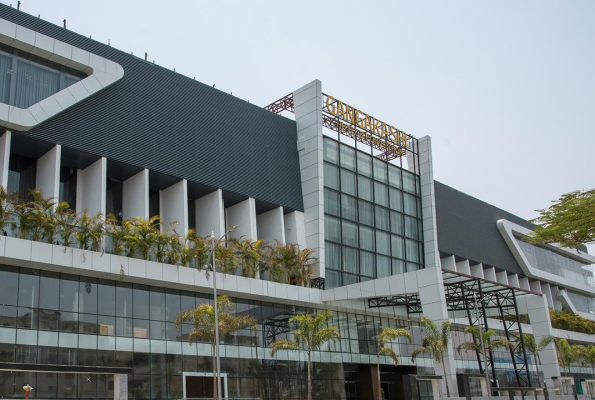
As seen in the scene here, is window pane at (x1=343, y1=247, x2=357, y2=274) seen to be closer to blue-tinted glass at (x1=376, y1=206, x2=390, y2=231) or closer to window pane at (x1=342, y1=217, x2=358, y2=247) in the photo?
window pane at (x1=342, y1=217, x2=358, y2=247)

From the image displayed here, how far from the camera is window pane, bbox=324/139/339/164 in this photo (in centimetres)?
6006

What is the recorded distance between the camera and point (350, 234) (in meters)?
60.5

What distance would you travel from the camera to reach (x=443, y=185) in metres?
77.9

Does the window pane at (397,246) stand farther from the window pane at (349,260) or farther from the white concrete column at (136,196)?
the white concrete column at (136,196)

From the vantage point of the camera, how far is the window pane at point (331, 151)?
6006 cm

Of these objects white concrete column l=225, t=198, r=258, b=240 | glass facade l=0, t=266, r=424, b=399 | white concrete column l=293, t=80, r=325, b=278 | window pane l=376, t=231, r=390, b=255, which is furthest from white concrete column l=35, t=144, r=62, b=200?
window pane l=376, t=231, r=390, b=255

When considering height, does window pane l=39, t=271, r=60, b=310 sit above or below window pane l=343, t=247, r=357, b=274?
below

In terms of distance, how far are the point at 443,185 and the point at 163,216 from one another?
3939 cm

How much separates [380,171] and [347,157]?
5322 mm

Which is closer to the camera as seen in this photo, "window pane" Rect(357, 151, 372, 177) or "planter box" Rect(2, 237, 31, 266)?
"planter box" Rect(2, 237, 31, 266)

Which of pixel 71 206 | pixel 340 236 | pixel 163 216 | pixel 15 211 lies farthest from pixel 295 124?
pixel 15 211

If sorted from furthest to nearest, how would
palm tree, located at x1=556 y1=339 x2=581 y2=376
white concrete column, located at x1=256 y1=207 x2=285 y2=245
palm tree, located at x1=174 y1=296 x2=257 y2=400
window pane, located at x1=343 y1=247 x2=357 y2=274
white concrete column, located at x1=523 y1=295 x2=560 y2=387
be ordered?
palm tree, located at x1=556 y1=339 x2=581 y2=376
white concrete column, located at x1=523 y1=295 x2=560 y2=387
window pane, located at x1=343 y1=247 x2=357 y2=274
white concrete column, located at x1=256 y1=207 x2=285 y2=245
palm tree, located at x1=174 y1=296 x2=257 y2=400

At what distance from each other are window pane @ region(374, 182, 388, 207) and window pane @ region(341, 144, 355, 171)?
3.86m

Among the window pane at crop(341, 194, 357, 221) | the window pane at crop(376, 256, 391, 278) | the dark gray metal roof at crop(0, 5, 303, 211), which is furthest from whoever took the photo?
the window pane at crop(376, 256, 391, 278)
